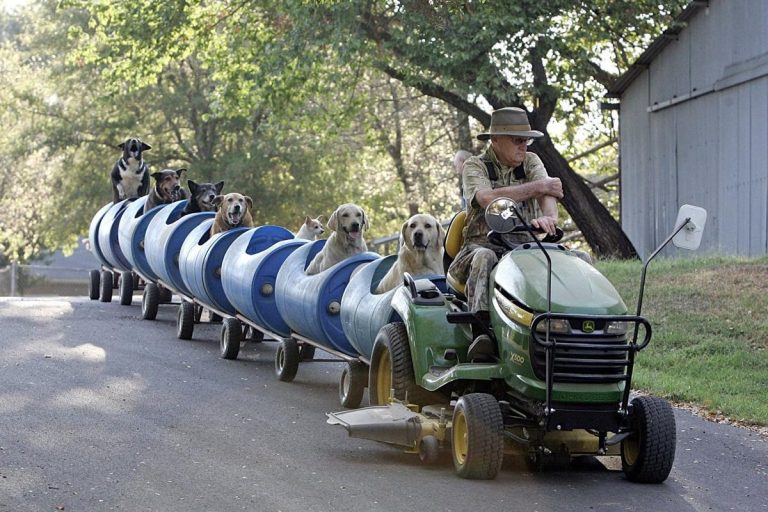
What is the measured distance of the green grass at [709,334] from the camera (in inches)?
509

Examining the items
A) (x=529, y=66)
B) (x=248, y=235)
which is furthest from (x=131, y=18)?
(x=248, y=235)

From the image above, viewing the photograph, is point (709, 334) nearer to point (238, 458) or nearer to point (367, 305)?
point (367, 305)

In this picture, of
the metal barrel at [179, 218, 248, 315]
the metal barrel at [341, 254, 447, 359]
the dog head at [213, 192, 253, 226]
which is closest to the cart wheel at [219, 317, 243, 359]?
the metal barrel at [179, 218, 248, 315]

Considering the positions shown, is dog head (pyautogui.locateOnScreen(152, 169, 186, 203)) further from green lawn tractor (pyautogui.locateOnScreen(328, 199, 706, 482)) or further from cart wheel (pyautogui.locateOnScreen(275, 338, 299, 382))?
green lawn tractor (pyautogui.locateOnScreen(328, 199, 706, 482))

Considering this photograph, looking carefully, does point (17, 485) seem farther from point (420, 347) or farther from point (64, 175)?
point (64, 175)

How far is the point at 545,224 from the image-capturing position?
9023 millimetres

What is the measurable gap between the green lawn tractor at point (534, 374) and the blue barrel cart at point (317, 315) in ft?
6.51

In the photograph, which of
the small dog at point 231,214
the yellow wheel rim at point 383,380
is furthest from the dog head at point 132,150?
the yellow wheel rim at point 383,380

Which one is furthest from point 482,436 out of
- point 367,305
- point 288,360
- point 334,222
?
point 334,222

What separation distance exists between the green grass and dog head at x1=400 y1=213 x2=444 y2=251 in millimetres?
2569

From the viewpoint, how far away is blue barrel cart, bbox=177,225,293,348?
15.0 meters

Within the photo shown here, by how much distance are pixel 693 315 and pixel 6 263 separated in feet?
156

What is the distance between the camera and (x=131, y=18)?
86.4 feet

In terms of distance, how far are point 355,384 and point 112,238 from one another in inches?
407
